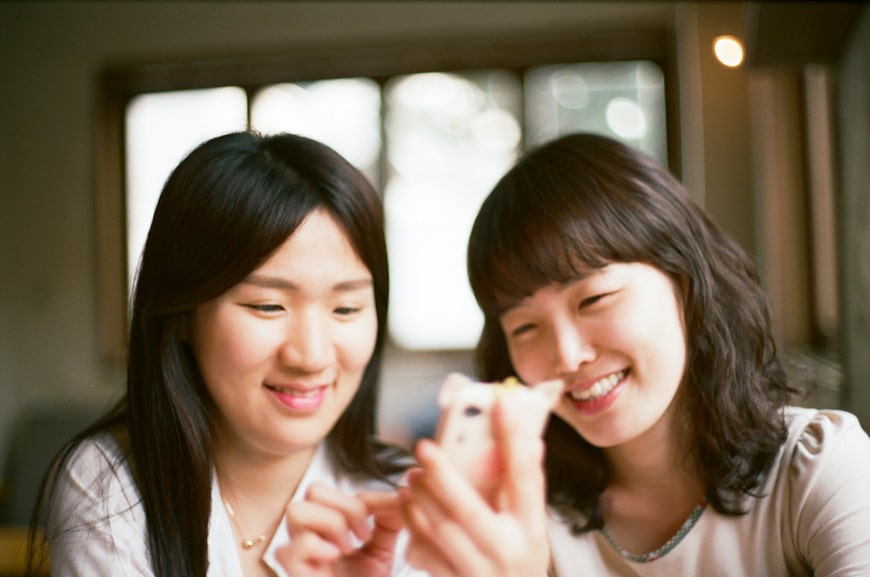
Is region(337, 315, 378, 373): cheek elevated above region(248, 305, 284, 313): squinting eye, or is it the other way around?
region(248, 305, 284, 313): squinting eye

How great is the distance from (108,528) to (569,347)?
23.5 inches

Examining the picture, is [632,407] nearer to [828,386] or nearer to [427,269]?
[828,386]

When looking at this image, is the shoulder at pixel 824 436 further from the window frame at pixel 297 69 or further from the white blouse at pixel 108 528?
the window frame at pixel 297 69

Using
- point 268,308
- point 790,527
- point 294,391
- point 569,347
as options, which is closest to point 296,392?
point 294,391

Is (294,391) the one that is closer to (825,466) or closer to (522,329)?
(522,329)

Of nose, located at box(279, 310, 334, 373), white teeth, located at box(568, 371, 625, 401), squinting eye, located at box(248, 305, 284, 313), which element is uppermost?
squinting eye, located at box(248, 305, 284, 313)

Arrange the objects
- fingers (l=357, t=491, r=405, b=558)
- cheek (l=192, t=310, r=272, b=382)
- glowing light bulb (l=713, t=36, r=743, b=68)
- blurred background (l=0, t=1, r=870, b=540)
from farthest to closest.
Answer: blurred background (l=0, t=1, r=870, b=540) → glowing light bulb (l=713, t=36, r=743, b=68) → cheek (l=192, t=310, r=272, b=382) → fingers (l=357, t=491, r=405, b=558)

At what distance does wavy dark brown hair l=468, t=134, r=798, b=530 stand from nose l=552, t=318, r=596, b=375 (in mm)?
63

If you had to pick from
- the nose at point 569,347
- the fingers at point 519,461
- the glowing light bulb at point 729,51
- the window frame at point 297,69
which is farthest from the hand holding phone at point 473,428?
the window frame at point 297,69

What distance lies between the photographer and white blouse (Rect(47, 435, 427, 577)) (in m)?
0.96

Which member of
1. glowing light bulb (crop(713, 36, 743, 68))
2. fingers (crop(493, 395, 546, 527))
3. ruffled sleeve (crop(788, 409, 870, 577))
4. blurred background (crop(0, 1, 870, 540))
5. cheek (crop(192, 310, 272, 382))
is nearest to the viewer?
fingers (crop(493, 395, 546, 527))

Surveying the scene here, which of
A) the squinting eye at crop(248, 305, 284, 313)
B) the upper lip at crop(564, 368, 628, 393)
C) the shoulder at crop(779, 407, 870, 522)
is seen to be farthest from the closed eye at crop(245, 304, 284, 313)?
the shoulder at crop(779, 407, 870, 522)

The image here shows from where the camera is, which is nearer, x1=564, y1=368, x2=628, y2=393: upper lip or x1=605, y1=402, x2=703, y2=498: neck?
x1=564, y1=368, x2=628, y2=393: upper lip

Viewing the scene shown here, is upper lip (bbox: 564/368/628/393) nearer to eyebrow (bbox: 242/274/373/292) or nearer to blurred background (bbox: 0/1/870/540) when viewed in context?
eyebrow (bbox: 242/274/373/292)
